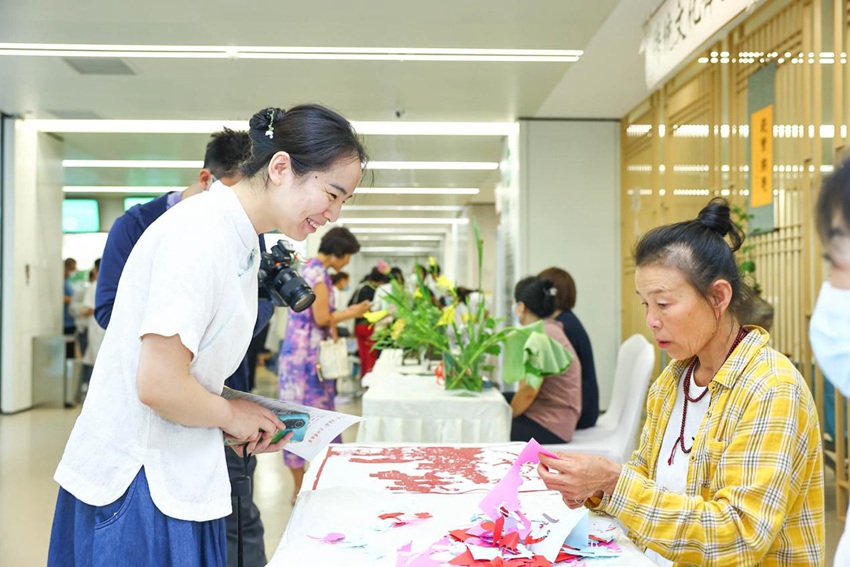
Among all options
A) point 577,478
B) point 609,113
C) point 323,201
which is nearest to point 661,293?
point 577,478

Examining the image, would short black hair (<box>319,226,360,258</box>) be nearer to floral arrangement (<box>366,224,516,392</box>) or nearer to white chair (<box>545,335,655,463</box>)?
floral arrangement (<box>366,224,516,392</box>)

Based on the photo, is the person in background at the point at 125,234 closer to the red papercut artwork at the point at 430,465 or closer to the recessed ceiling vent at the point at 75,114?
the red papercut artwork at the point at 430,465

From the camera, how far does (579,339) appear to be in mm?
3680

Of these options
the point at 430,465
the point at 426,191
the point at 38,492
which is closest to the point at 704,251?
the point at 430,465

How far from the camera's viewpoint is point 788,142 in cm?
393

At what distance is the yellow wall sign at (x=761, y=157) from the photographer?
13.5 ft

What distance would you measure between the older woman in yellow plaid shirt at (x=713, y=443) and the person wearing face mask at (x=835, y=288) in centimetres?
42

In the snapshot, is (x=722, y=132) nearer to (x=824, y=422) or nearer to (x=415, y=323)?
(x=824, y=422)

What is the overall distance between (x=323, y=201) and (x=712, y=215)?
71cm

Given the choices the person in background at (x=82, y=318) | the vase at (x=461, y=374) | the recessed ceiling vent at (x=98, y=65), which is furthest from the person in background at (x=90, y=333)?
the vase at (x=461, y=374)

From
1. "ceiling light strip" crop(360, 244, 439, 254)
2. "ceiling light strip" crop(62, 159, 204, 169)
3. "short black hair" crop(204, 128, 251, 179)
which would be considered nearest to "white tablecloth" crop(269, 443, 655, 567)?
"short black hair" crop(204, 128, 251, 179)

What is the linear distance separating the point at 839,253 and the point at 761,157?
3767 mm

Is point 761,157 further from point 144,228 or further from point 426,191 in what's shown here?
point 426,191

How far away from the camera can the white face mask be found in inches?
30.6
